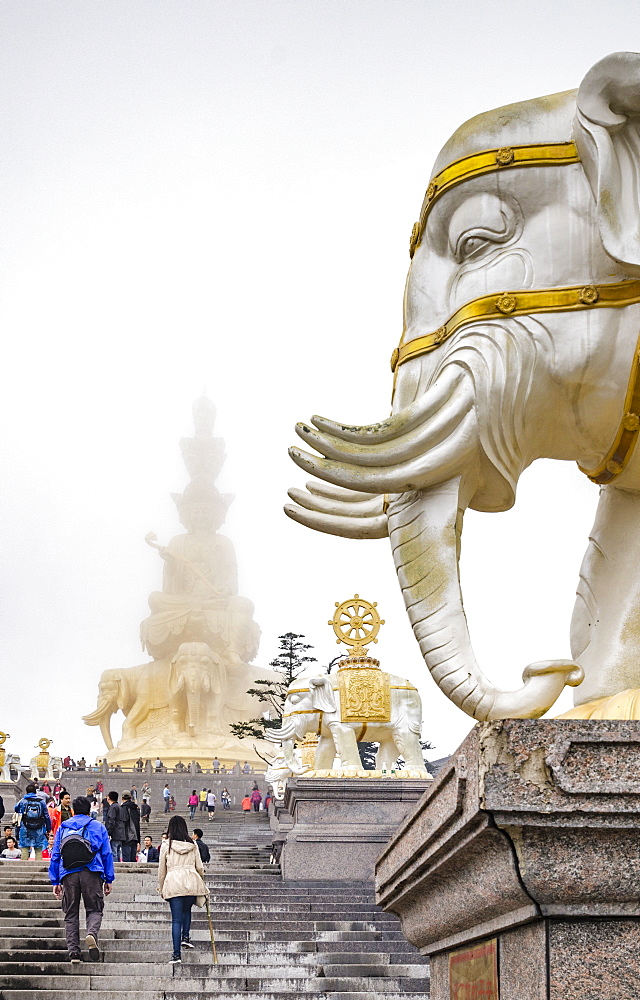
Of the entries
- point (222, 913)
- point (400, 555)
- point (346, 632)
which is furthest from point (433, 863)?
point (346, 632)

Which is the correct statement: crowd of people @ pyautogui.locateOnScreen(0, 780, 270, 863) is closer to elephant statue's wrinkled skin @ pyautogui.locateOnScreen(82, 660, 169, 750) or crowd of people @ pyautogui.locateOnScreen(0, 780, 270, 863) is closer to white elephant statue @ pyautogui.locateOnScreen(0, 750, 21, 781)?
white elephant statue @ pyautogui.locateOnScreen(0, 750, 21, 781)

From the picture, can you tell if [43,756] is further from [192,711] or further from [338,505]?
[338,505]

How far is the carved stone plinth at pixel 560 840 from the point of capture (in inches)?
89.8

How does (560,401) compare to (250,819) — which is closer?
(560,401)

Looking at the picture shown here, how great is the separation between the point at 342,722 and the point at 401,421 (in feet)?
50.5

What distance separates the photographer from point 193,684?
153 ft

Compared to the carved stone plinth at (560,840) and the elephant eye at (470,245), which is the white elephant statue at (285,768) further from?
the carved stone plinth at (560,840)

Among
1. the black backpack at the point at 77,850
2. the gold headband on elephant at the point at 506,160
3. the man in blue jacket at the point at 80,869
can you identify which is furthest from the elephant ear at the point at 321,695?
the gold headband on elephant at the point at 506,160

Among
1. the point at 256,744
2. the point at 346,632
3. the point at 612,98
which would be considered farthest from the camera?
the point at 256,744

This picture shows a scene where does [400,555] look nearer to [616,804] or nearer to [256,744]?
[616,804]

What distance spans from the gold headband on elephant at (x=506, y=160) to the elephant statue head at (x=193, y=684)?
43.8 metres

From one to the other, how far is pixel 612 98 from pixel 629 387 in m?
0.75

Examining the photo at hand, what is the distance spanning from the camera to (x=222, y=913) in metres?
12.8

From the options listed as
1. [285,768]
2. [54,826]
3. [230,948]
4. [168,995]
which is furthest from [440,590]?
[285,768]
